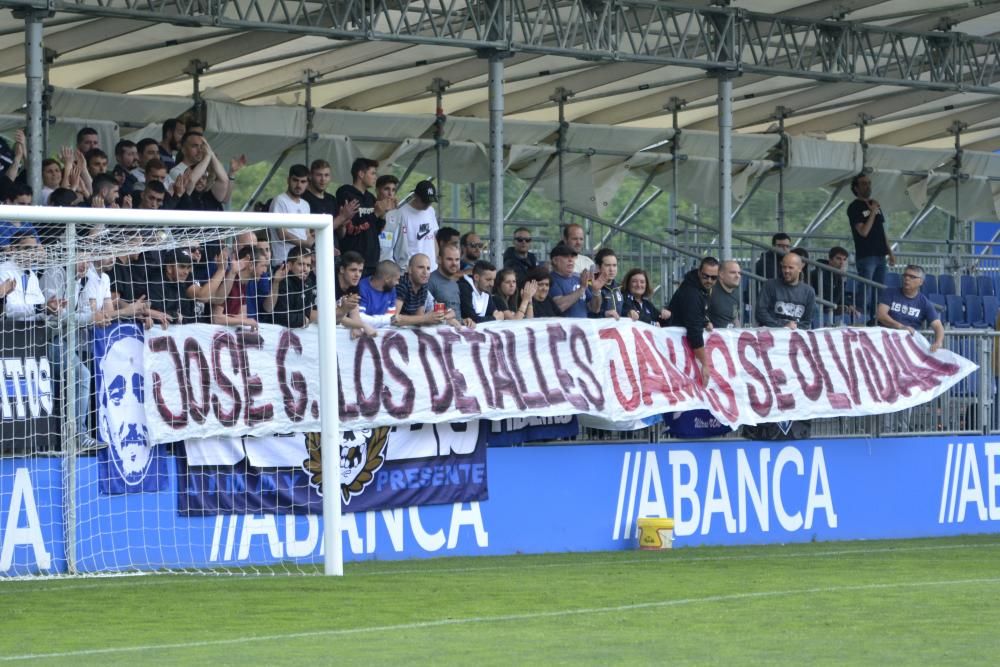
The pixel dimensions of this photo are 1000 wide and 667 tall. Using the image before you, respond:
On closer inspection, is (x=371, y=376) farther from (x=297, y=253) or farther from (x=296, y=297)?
(x=297, y=253)

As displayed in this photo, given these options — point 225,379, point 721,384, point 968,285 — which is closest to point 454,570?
point 225,379

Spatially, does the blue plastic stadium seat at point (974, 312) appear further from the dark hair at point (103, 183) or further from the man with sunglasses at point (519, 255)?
the dark hair at point (103, 183)

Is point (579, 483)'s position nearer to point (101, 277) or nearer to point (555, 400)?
point (555, 400)

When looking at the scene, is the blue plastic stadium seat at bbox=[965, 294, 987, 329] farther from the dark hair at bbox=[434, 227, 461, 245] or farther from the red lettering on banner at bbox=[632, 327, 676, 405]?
the dark hair at bbox=[434, 227, 461, 245]

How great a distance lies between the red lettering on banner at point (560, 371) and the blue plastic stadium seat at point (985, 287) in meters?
10.4

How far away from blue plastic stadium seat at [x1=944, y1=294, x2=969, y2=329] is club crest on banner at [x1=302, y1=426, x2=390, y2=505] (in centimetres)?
1065

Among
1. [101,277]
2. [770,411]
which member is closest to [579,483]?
[770,411]

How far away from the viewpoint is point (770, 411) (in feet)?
57.9

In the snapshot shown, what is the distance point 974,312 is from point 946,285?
0.64 metres

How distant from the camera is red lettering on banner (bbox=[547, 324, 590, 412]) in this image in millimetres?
16172

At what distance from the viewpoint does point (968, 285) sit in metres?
24.8

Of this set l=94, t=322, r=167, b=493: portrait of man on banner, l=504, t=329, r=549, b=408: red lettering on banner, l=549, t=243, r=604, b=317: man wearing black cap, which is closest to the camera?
l=94, t=322, r=167, b=493: portrait of man on banner

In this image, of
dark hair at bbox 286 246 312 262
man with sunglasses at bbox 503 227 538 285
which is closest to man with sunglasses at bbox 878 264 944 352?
man with sunglasses at bbox 503 227 538 285

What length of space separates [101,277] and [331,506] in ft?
8.59
